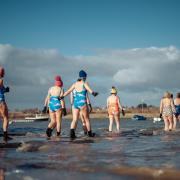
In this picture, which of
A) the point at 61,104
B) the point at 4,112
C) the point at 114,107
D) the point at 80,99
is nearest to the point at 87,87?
the point at 80,99

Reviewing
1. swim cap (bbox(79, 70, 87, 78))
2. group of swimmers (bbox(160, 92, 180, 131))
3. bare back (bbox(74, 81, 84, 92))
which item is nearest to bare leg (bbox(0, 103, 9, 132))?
bare back (bbox(74, 81, 84, 92))

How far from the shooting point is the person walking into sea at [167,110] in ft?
61.5

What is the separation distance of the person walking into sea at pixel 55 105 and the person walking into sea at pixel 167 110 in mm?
6421

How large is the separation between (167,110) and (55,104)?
699 cm

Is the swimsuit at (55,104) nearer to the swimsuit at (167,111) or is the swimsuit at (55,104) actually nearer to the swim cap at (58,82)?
the swim cap at (58,82)

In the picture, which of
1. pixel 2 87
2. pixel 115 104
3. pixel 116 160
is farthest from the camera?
pixel 115 104

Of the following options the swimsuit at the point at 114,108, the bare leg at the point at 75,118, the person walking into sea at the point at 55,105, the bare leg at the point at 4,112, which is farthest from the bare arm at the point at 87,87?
the swimsuit at the point at 114,108

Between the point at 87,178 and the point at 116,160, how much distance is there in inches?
63.8

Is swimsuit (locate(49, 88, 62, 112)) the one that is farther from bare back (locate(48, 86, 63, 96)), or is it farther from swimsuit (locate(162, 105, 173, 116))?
swimsuit (locate(162, 105, 173, 116))

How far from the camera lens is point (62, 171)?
5617 millimetres

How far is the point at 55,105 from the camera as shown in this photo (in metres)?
14.2

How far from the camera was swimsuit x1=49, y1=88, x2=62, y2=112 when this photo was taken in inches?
559

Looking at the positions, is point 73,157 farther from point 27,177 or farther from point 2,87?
point 2,87

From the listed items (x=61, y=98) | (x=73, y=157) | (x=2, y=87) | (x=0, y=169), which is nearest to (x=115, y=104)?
(x=61, y=98)
